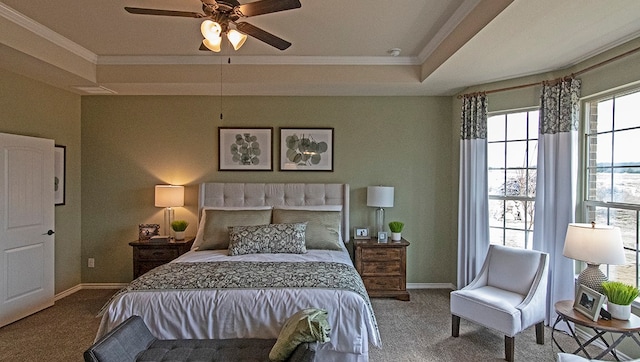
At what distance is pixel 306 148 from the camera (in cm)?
498

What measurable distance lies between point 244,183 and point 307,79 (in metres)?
1.65

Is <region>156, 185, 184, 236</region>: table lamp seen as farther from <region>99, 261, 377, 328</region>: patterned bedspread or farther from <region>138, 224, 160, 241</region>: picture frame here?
<region>99, 261, 377, 328</region>: patterned bedspread

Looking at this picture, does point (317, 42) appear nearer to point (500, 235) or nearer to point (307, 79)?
point (307, 79)

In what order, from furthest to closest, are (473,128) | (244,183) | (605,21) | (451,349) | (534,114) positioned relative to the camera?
1. (244,183)
2. (473,128)
3. (534,114)
4. (451,349)
5. (605,21)

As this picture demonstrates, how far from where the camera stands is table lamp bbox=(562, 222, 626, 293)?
2.65m

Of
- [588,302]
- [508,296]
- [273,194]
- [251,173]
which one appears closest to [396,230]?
[508,296]

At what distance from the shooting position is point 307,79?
4.32m

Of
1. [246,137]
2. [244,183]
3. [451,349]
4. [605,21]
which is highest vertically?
[605,21]

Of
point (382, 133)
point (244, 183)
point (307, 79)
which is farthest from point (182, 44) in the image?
point (382, 133)

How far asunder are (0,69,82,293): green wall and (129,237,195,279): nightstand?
1.16 metres

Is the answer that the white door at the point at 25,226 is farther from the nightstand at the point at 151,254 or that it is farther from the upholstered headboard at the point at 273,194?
the upholstered headboard at the point at 273,194

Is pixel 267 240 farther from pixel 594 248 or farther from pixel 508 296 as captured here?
Answer: pixel 594 248

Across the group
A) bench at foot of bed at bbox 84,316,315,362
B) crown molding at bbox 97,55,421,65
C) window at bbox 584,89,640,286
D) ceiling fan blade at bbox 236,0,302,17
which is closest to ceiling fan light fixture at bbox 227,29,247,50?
ceiling fan blade at bbox 236,0,302,17

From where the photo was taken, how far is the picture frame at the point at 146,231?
182 inches
